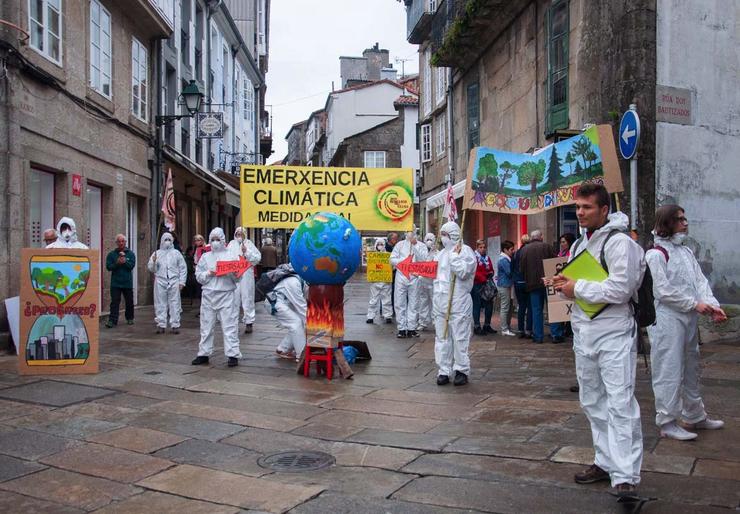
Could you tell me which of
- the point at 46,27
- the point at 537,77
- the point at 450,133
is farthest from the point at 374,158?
the point at 46,27

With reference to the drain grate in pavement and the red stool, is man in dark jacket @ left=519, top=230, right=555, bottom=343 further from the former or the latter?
the drain grate in pavement

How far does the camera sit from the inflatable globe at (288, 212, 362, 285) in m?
7.93

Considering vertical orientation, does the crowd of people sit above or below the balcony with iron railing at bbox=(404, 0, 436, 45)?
below

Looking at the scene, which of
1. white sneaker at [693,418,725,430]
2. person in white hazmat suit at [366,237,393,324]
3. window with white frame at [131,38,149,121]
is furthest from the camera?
window with white frame at [131,38,149,121]

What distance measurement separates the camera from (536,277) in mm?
11117

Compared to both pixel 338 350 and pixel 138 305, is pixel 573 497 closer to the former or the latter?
pixel 338 350

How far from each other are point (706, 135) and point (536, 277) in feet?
13.3

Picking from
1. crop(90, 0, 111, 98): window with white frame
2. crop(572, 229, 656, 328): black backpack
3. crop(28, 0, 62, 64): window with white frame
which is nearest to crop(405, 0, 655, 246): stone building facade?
crop(572, 229, 656, 328): black backpack

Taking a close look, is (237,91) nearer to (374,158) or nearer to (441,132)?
(441,132)

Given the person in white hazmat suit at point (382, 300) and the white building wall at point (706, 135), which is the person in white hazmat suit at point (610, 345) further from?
the person in white hazmat suit at point (382, 300)

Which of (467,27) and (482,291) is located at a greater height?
(467,27)

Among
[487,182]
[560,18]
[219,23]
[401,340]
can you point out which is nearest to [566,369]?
[487,182]

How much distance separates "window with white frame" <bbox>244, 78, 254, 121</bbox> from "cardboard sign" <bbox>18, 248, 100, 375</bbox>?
91.7 feet

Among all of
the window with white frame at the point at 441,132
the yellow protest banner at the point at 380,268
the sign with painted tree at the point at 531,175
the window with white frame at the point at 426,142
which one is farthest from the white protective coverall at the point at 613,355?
the window with white frame at the point at 426,142
